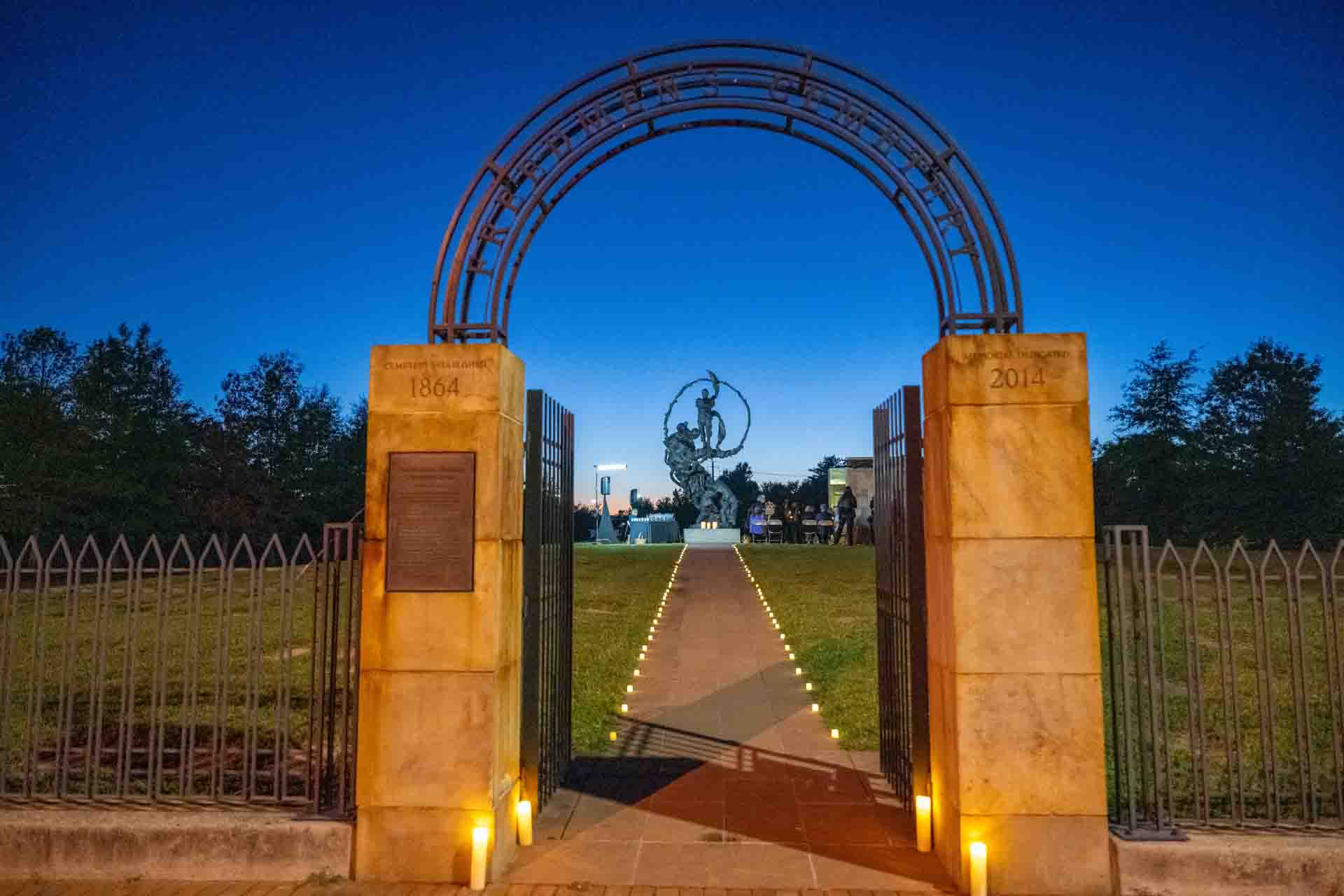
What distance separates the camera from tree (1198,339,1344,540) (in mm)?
42688

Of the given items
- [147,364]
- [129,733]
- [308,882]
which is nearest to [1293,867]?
[308,882]

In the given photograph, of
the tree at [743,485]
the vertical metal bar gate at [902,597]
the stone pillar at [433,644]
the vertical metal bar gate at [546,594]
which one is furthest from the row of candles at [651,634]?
the tree at [743,485]

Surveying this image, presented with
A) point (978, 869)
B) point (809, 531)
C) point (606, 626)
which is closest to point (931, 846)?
point (978, 869)

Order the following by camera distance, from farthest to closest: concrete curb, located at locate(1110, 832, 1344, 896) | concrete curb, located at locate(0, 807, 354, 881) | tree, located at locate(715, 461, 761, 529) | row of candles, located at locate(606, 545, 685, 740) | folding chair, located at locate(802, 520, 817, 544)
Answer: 1. tree, located at locate(715, 461, 761, 529)
2. folding chair, located at locate(802, 520, 817, 544)
3. row of candles, located at locate(606, 545, 685, 740)
4. concrete curb, located at locate(0, 807, 354, 881)
5. concrete curb, located at locate(1110, 832, 1344, 896)

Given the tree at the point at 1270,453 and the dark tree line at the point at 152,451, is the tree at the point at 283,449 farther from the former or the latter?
the tree at the point at 1270,453

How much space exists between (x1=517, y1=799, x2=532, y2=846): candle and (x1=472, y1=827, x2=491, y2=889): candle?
0.65 m

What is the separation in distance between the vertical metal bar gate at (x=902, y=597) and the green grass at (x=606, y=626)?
3071 mm

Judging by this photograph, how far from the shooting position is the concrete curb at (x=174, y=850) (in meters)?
5.29

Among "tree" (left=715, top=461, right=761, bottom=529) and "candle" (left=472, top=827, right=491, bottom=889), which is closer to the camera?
"candle" (left=472, top=827, right=491, bottom=889)

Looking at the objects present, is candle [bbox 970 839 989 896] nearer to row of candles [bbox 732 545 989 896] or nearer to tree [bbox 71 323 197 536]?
row of candles [bbox 732 545 989 896]

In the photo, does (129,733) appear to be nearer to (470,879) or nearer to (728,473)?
(470,879)

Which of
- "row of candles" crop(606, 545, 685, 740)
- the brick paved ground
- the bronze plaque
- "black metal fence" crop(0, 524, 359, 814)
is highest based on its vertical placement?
the bronze plaque

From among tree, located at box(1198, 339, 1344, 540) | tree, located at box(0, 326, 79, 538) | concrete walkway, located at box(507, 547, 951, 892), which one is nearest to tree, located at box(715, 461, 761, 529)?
tree, located at box(1198, 339, 1344, 540)

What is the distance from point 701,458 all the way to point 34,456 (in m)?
30.8
